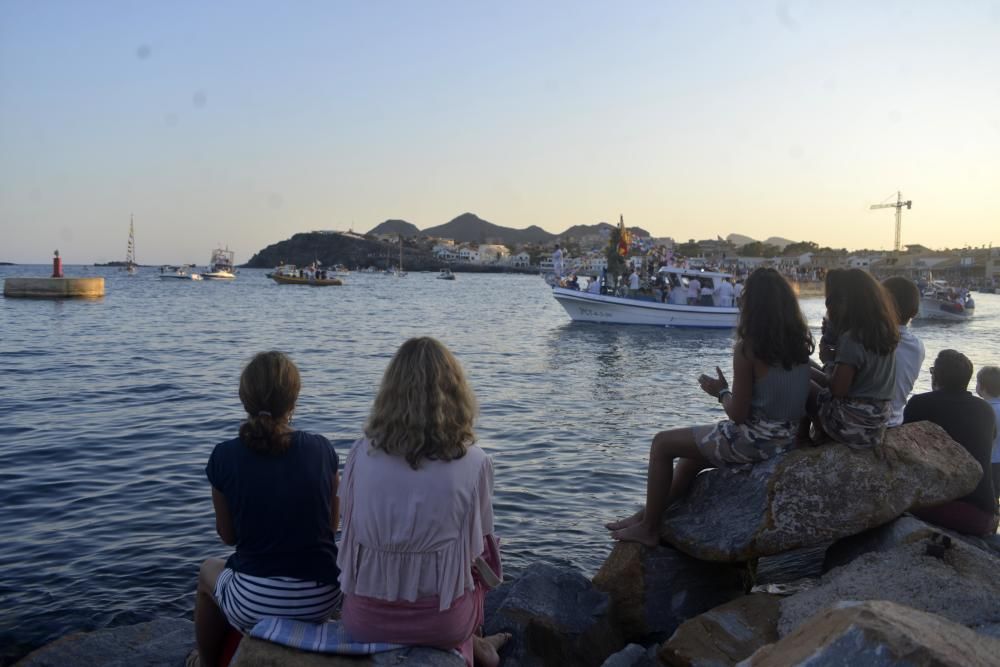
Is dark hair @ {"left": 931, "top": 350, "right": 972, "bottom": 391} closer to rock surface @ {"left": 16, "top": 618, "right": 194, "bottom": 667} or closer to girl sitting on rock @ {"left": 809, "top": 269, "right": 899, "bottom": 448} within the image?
girl sitting on rock @ {"left": 809, "top": 269, "right": 899, "bottom": 448}

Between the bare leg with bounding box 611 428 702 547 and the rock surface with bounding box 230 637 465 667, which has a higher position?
the bare leg with bounding box 611 428 702 547

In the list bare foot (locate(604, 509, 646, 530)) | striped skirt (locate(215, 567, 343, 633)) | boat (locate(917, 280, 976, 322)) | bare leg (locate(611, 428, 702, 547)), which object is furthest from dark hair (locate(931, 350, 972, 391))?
boat (locate(917, 280, 976, 322))

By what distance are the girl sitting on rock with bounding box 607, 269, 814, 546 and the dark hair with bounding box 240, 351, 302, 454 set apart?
2429 millimetres

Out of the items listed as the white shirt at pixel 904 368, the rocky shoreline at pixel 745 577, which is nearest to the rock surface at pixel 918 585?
the rocky shoreline at pixel 745 577

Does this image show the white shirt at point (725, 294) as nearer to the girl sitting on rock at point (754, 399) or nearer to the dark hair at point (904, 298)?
the dark hair at point (904, 298)

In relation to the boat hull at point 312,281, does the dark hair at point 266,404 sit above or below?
below

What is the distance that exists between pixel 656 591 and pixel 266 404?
2876mm

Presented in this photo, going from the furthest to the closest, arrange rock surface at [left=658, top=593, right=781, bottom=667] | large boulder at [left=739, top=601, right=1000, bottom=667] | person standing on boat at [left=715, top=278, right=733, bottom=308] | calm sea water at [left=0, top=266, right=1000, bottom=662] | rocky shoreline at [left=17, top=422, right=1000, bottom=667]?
person standing on boat at [left=715, top=278, right=733, bottom=308]
calm sea water at [left=0, top=266, right=1000, bottom=662]
rocky shoreline at [left=17, top=422, right=1000, bottom=667]
rock surface at [left=658, top=593, right=781, bottom=667]
large boulder at [left=739, top=601, right=1000, bottom=667]

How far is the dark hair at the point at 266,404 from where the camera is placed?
12.1ft

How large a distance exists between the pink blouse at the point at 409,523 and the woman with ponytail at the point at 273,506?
309 mm

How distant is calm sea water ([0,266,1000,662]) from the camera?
6.96m

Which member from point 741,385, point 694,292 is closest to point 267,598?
point 741,385

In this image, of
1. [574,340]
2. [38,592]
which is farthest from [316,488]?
[574,340]

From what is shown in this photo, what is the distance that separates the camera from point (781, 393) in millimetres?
4820
